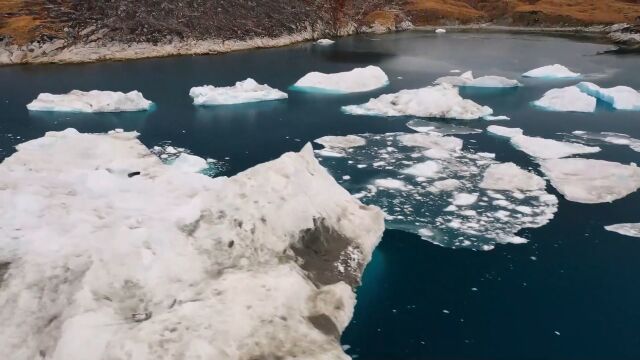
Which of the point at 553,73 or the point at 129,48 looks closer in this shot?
the point at 553,73

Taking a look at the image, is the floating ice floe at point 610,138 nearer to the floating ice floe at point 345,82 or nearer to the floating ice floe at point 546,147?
the floating ice floe at point 546,147

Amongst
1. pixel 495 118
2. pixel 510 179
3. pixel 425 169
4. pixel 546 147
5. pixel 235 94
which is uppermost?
pixel 235 94

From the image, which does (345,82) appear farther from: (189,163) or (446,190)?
(446,190)

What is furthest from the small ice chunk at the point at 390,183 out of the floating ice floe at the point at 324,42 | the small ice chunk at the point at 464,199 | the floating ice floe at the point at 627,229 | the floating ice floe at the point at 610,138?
the floating ice floe at the point at 324,42

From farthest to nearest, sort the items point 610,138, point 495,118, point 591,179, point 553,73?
point 553,73, point 495,118, point 610,138, point 591,179

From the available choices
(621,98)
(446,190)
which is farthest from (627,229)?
(621,98)

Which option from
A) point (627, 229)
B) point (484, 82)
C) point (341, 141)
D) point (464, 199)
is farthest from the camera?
point (484, 82)
